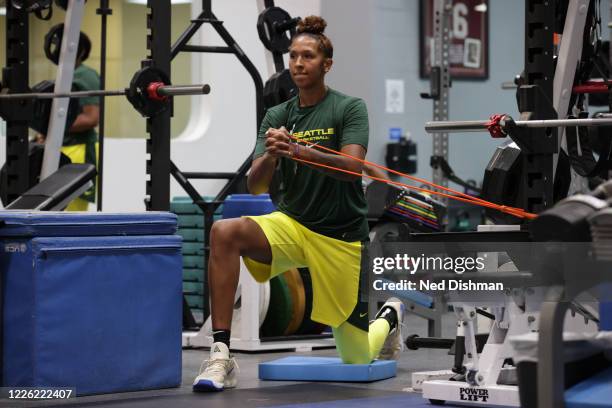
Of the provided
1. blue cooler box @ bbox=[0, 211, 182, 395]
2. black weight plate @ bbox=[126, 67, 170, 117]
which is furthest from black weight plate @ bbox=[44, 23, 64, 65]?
blue cooler box @ bbox=[0, 211, 182, 395]

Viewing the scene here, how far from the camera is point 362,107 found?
15.8ft

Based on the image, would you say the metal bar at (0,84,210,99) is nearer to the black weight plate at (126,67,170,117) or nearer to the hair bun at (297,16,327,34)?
the black weight plate at (126,67,170,117)

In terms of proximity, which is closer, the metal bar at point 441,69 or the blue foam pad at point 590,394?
the blue foam pad at point 590,394

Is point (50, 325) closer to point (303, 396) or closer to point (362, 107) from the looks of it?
point (303, 396)

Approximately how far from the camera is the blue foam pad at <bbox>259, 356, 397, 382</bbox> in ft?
16.0

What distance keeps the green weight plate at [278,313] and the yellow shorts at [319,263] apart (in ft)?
4.91

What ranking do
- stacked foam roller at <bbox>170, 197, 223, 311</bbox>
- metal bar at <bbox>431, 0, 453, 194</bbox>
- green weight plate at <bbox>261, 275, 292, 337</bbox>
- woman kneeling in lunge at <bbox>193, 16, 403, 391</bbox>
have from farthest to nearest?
metal bar at <bbox>431, 0, 453, 194</bbox> < stacked foam roller at <bbox>170, 197, 223, 311</bbox> < green weight plate at <bbox>261, 275, 292, 337</bbox> < woman kneeling in lunge at <bbox>193, 16, 403, 391</bbox>

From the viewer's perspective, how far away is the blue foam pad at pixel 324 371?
4.88 metres

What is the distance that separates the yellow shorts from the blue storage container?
1155 mm

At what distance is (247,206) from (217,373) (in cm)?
157

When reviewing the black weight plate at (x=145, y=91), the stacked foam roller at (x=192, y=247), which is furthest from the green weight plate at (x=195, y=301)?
the black weight plate at (x=145, y=91)

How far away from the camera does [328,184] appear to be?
4.79m

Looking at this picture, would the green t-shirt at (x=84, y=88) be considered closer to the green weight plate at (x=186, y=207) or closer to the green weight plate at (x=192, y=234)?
the green weight plate at (x=186, y=207)

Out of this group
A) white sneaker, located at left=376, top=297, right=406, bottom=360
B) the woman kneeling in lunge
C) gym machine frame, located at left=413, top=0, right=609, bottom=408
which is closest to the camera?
gym machine frame, located at left=413, top=0, right=609, bottom=408
